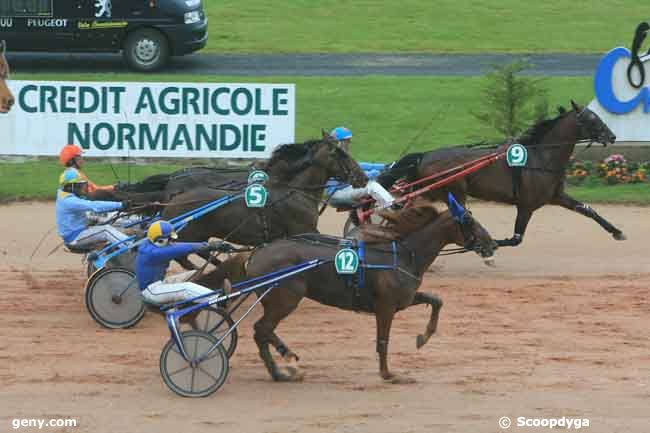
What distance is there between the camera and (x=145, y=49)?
2406 cm

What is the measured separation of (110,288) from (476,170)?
177 inches

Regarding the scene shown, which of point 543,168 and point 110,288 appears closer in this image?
point 110,288

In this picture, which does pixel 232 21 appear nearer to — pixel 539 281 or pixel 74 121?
pixel 74 121

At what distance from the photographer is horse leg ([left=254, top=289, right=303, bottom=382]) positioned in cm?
1070

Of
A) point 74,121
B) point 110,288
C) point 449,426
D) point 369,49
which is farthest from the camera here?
point 369,49

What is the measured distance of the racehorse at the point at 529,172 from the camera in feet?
48.7

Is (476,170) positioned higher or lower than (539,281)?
higher

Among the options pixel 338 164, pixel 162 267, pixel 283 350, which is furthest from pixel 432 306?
pixel 338 164

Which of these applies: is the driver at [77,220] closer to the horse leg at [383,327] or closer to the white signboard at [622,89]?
the horse leg at [383,327]

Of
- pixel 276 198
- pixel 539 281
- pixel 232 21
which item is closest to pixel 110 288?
pixel 276 198

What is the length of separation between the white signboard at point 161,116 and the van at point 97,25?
15.8ft

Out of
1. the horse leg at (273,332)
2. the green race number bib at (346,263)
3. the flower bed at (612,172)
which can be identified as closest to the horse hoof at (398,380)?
the horse leg at (273,332)

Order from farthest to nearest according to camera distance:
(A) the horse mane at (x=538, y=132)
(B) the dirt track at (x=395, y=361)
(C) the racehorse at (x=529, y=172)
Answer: (A) the horse mane at (x=538, y=132) → (C) the racehorse at (x=529, y=172) → (B) the dirt track at (x=395, y=361)

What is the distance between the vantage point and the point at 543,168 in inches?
585
